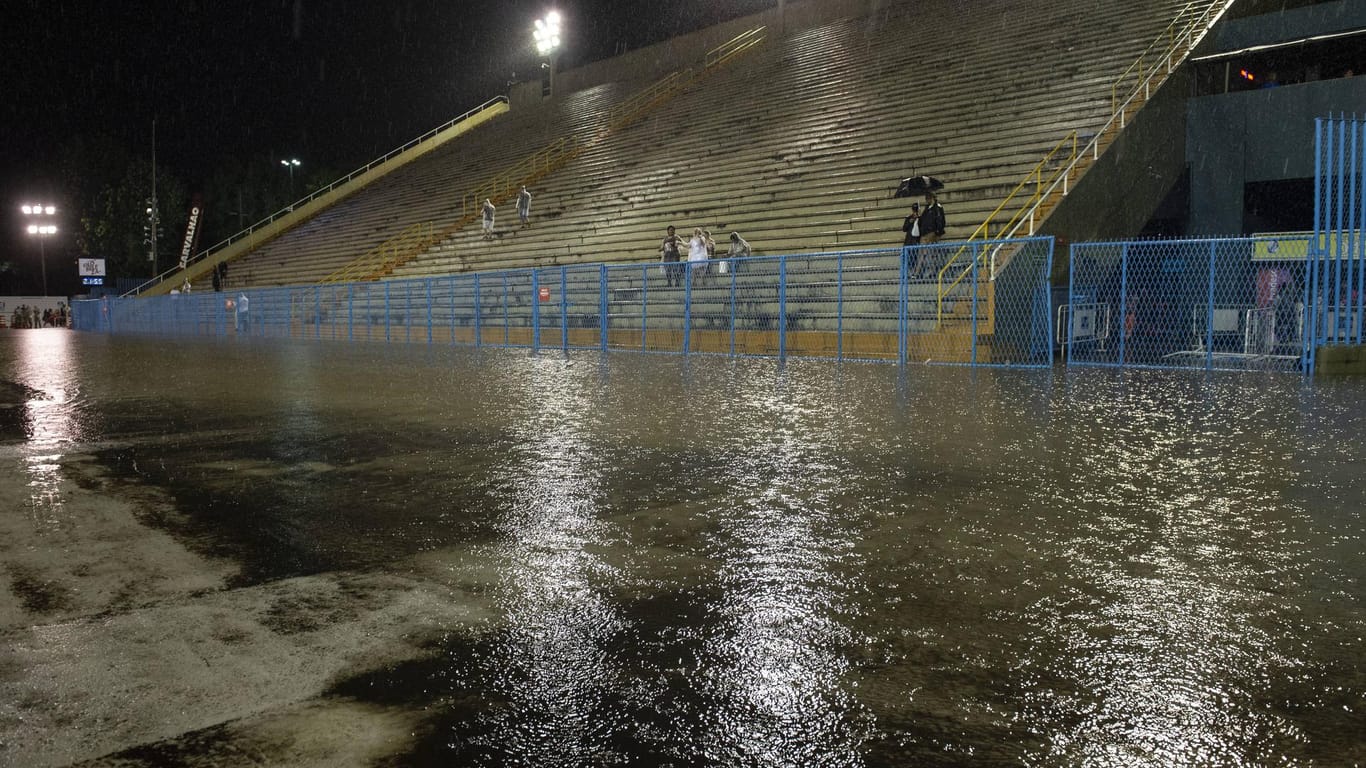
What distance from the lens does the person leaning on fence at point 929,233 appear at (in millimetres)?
16438

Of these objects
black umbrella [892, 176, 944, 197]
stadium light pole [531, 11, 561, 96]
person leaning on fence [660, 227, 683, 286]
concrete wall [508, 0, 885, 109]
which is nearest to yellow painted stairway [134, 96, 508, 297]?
stadium light pole [531, 11, 561, 96]

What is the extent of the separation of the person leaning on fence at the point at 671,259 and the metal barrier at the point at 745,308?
0.04 meters

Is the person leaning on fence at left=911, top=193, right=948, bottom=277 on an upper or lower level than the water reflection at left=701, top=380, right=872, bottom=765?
upper

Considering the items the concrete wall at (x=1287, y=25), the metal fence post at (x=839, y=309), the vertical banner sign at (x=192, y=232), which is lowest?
the metal fence post at (x=839, y=309)

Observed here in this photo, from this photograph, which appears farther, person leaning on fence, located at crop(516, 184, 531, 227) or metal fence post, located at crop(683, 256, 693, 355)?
person leaning on fence, located at crop(516, 184, 531, 227)

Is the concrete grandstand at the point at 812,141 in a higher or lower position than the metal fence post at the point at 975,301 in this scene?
higher

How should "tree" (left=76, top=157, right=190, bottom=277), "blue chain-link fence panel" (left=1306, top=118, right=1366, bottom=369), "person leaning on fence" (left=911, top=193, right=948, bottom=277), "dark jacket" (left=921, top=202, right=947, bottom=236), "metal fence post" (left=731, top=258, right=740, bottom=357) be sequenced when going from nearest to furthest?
"blue chain-link fence panel" (left=1306, top=118, right=1366, bottom=369), "person leaning on fence" (left=911, top=193, right=948, bottom=277), "dark jacket" (left=921, top=202, right=947, bottom=236), "metal fence post" (left=731, top=258, right=740, bottom=357), "tree" (left=76, top=157, right=190, bottom=277)

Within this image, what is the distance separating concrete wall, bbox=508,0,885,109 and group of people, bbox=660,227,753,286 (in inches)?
742

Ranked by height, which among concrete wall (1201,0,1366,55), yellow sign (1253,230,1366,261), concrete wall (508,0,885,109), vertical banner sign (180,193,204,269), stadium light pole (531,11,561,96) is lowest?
yellow sign (1253,230,1366,261)

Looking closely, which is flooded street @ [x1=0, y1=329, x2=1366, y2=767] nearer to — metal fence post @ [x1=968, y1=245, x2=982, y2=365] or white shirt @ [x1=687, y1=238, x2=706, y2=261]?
metal fence post @ [x1=968, y1=245, x2=982, y2=365]

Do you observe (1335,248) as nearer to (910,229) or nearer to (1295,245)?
(1295,245)

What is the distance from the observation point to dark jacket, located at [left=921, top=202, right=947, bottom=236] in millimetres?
17094

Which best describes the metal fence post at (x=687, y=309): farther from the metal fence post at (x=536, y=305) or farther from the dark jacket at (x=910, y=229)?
the metal fence post at (x=536, y=305)

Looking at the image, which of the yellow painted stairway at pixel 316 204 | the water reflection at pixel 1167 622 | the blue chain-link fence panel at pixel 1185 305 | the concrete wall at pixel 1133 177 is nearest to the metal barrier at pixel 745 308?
the blue chain-link fence panel at pixel 1185 305
